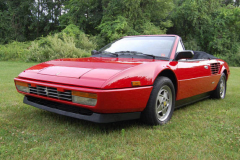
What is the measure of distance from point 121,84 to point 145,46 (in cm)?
141

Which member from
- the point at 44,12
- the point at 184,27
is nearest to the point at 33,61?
the point at 44,12

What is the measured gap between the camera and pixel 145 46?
3.51m

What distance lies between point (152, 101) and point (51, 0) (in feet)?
112

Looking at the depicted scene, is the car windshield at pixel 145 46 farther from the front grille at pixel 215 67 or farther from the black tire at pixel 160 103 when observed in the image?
the front grille at pixel 215 67

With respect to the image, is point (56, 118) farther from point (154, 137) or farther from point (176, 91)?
point (176, 91)

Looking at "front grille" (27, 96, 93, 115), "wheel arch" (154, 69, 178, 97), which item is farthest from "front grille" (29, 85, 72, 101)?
"wheel arch" (154, 69, 178, 97)

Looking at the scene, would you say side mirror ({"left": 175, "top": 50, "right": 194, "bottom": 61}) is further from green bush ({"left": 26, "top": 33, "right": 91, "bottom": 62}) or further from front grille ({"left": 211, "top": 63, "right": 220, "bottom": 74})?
green bush ({"left": 26, "top": 33, "right": 91, "bottom": 62})

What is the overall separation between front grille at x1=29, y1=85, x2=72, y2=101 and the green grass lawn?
39 cm

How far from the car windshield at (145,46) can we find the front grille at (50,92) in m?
1.40

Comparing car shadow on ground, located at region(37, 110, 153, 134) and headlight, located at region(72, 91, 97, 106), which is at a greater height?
headlight, located at region(72, 91, 97, 106)

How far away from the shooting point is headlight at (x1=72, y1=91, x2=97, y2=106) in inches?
86.0

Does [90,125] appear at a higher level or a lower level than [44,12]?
lower

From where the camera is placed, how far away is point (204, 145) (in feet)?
Result: 7.31

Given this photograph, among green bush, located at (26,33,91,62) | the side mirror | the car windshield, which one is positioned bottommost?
green bush, located at (26,33,91,62)
